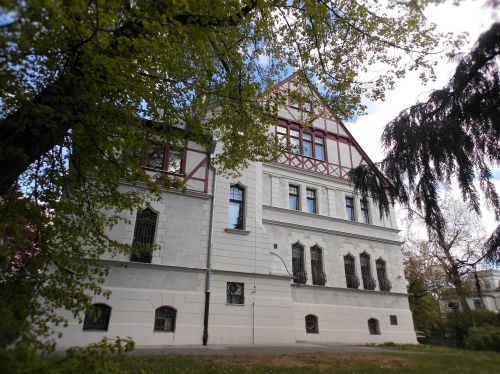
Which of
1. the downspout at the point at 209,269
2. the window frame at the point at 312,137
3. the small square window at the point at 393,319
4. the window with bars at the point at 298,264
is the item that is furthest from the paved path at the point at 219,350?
the window frame at the point at 312,137

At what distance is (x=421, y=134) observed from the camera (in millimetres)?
4680

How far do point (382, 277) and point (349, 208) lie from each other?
443 centimetres

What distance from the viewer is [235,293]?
13.9m

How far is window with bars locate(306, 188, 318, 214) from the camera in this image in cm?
1952

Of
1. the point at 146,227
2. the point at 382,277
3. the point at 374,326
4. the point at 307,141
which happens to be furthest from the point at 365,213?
the point at 146,227

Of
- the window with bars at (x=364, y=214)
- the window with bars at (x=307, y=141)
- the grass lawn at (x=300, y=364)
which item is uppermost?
the window with bars at (x=307, y=141)

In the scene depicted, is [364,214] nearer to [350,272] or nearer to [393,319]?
[350,272]

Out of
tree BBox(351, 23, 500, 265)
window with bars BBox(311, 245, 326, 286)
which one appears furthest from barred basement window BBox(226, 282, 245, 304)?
tree BBox(351, 23, 500, 265)

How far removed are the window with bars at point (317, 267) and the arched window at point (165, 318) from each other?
26.0ft

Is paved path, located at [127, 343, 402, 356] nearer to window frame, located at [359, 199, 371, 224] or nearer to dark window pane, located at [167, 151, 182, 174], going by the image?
dark window pane, located at [167, 151, 182, 174]

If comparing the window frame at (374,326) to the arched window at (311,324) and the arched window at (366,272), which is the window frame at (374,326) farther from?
the arched window at (311,324)

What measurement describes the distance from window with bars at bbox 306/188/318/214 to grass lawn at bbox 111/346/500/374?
415 inches

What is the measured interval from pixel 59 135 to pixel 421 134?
18.1 ft

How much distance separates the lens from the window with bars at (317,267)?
17.7 m
